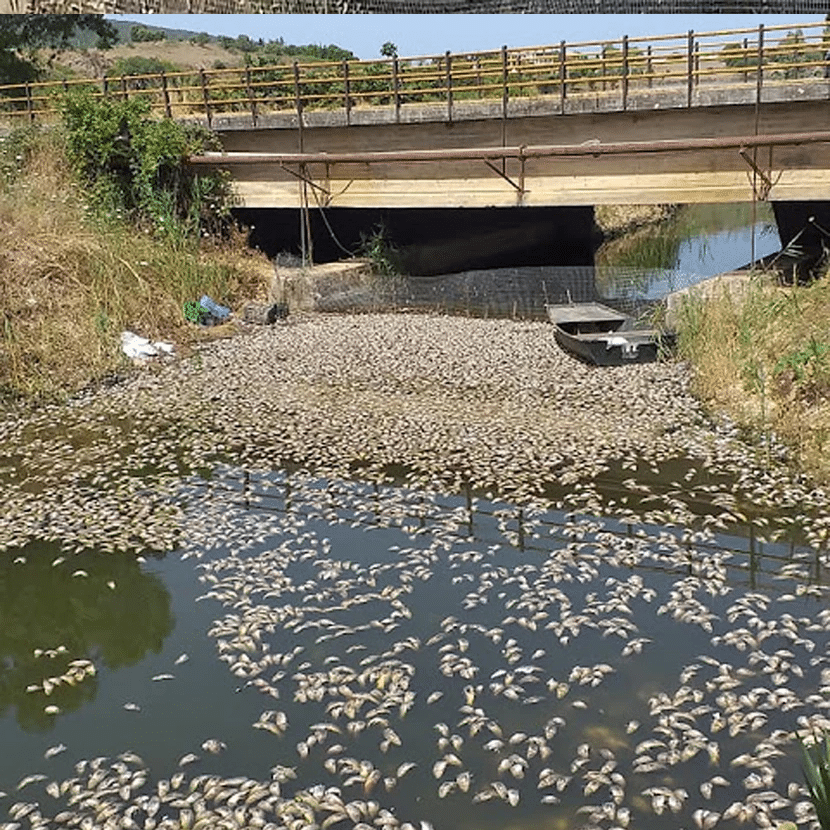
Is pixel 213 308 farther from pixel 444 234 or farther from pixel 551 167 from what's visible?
pixel 444 234

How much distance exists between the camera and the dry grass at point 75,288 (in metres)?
12.5

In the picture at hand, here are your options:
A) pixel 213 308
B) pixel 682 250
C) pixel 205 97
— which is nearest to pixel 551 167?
pixel 213 308

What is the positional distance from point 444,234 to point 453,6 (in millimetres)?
15880

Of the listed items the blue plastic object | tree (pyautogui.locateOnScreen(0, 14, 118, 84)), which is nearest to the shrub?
the blue plastic object

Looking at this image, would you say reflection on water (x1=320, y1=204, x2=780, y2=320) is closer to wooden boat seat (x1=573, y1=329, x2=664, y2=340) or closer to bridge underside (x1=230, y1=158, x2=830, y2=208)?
bridge underside (x1=230, y1=158, x2=830, y2=208)

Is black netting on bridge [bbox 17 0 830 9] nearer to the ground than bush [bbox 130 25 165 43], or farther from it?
nearer to the ground

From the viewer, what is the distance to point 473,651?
19.0ft

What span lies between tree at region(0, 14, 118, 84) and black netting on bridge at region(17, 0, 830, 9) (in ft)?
93.4

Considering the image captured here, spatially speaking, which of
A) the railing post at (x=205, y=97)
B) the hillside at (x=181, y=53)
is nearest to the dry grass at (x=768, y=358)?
the railing post at (x=205, y=97)

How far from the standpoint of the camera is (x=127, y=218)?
17.5 meters

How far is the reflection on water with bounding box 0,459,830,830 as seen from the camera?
4648 millimetres

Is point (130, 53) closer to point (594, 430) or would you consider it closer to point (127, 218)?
point (127, 218)

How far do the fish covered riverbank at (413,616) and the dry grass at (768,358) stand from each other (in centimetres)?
37

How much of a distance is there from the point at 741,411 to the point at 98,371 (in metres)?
8.62
